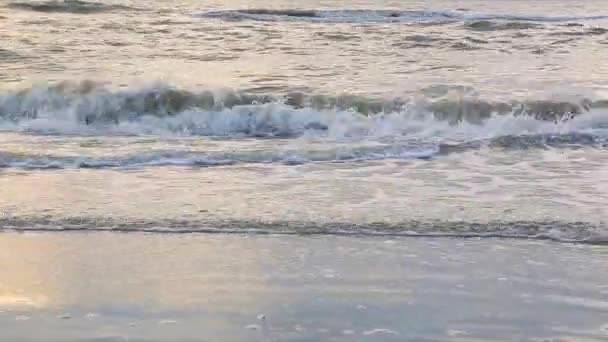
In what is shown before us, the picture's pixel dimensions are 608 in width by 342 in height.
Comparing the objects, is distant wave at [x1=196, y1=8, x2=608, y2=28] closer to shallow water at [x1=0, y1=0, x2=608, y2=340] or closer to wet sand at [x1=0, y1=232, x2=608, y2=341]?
shallow water at [x1=0, y1=0, x2=608, y2=340]

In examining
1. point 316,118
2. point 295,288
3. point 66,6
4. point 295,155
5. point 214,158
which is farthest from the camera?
point 66,6

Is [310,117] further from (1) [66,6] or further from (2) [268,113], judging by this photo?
(1) [66,6]

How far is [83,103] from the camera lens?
33.7 feet

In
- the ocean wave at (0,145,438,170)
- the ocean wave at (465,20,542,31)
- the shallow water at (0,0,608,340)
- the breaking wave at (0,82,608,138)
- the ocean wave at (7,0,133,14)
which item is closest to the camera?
the shallow water at (0,0,608,340)

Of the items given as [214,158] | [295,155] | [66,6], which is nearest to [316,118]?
[295,155]

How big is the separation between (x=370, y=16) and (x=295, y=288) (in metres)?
17.7

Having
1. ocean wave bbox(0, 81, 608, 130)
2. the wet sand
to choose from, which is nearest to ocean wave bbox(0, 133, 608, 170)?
ocean wave bbox(0, 81, 608, 130)

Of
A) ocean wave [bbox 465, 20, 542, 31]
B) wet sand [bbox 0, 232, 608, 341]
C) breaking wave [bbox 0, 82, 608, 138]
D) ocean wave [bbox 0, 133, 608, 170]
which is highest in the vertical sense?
wet sand [bbox 0, 232, 608, 341]

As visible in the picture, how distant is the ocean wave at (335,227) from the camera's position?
16.8 feet

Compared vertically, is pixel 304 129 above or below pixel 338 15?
above

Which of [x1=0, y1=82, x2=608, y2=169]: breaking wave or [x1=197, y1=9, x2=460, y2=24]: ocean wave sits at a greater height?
[x1=0, y1=82, x2=608, y2=169]: breaking wave

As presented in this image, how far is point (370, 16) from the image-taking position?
21.4 meters

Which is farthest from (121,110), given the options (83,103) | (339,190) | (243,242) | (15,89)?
(243,242)

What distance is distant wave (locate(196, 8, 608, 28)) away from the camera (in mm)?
20562
